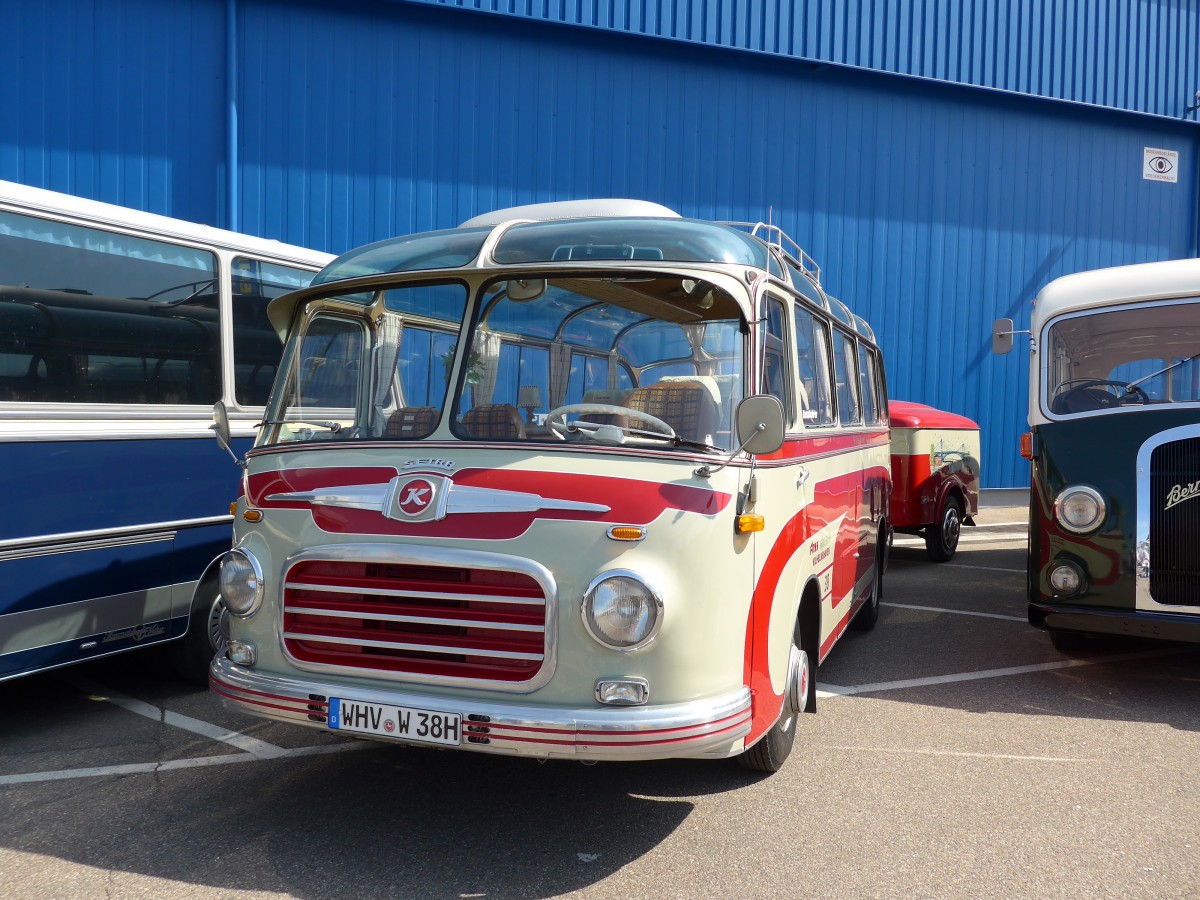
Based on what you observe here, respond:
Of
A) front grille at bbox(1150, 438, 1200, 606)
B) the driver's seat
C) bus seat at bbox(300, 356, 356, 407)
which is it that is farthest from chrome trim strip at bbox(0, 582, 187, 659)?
front grille at bbox(1150, 438, 1200, 606)

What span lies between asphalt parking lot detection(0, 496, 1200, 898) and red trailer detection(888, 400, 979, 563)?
451cm

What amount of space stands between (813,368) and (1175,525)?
2.36 metres

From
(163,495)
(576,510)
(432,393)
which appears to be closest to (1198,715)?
(576,510)

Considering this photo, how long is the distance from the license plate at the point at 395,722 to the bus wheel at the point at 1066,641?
5.14 m

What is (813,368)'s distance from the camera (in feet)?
16.5

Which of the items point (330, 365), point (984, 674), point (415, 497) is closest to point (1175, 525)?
point (984, 674)

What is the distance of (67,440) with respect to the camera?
4871mm

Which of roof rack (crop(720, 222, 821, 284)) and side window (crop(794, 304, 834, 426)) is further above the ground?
roof rack (crop(720, 222, 821, 284))

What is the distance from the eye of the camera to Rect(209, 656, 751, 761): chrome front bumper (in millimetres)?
3268

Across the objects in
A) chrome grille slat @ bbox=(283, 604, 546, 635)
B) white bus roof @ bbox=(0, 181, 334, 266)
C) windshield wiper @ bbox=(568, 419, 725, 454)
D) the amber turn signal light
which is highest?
white bus roof @ bbox=(0, 181, 334, 266)

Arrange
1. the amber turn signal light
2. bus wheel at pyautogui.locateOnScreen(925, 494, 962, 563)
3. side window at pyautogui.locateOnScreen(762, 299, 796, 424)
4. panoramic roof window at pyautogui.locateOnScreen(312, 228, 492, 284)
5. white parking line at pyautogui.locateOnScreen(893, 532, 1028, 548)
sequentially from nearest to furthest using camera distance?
1. the amber turn signal light
2. side window at pyautogui.locateOnScreen(762, 299, 796, 424)
3. panoramic roof window at pyautogui.locateOnScreen(312, 228, 492, 284)
4. bus wheel at pyautogui.locateOnScreen(925, 494, 962, 563)
5. white parking line at pyautogui.locateOnScreen(893, 532, 1028, 548)

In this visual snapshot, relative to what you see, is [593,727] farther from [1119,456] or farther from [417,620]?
[1119,456]

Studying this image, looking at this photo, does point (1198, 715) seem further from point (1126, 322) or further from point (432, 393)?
point (432, 393)

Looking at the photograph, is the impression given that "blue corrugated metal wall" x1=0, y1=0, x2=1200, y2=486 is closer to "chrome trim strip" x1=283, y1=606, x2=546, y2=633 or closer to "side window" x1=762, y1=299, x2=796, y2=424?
"side window" x1=762, y1=299, x2=796, y2=424
